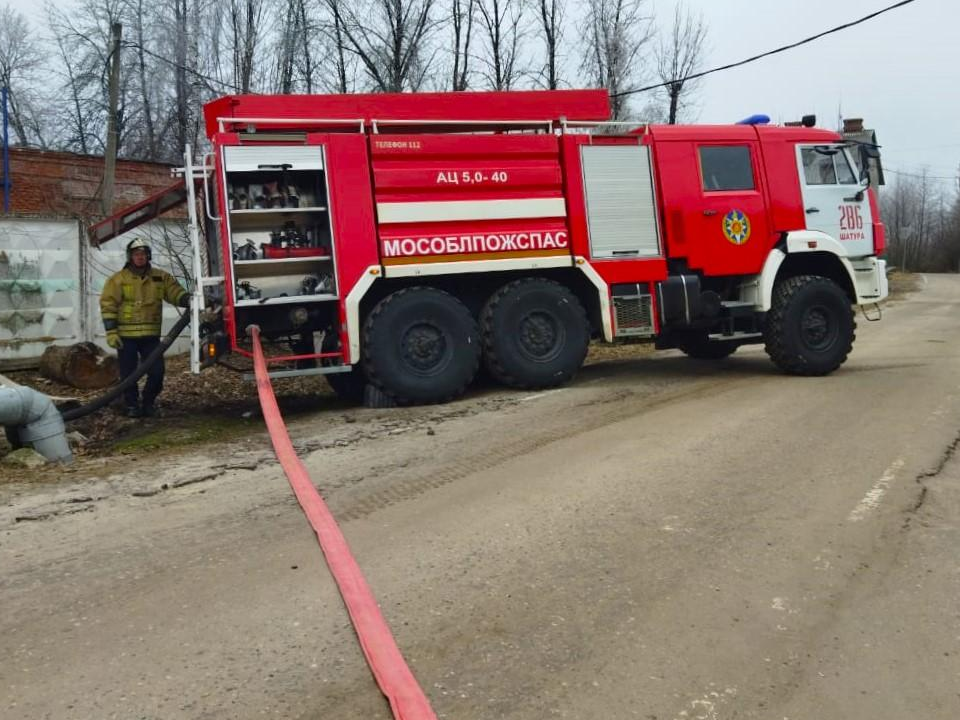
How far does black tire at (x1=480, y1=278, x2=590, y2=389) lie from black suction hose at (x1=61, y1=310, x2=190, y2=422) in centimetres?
311

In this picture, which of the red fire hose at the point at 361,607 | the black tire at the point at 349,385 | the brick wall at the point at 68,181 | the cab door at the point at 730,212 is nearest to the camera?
the red fire hose at the point at 361,607

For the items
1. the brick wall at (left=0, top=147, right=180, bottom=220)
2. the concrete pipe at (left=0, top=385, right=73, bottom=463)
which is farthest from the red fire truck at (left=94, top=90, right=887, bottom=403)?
the brick wall at (left=0, top=147, right=180, bottom=220)

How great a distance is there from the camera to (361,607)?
361cm

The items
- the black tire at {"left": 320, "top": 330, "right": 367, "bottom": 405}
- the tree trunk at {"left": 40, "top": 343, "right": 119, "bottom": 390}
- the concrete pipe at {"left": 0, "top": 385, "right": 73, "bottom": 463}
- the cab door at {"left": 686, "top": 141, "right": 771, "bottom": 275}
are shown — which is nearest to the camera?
the concrete pipe at {"left": 0, "top": 385, "right": 73, "bottom": 463}

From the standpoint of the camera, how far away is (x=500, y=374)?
883 centimetres

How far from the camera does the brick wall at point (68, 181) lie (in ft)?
65.4

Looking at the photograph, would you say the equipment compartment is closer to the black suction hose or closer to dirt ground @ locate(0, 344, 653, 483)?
the black suction hose

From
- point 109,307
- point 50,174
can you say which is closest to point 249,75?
point 50,174

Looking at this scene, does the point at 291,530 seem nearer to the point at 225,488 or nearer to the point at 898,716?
the point at 225,488

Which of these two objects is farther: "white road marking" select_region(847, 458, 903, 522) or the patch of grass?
the patch of grass

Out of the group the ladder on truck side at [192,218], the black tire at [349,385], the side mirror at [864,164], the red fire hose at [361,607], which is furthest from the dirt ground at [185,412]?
the side mirror at [864,164]

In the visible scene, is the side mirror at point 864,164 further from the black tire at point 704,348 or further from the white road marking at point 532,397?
the white road marking at point 532,397

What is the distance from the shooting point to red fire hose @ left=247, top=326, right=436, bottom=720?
2879 millimetres

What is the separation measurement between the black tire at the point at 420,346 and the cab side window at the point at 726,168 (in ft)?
10.8
